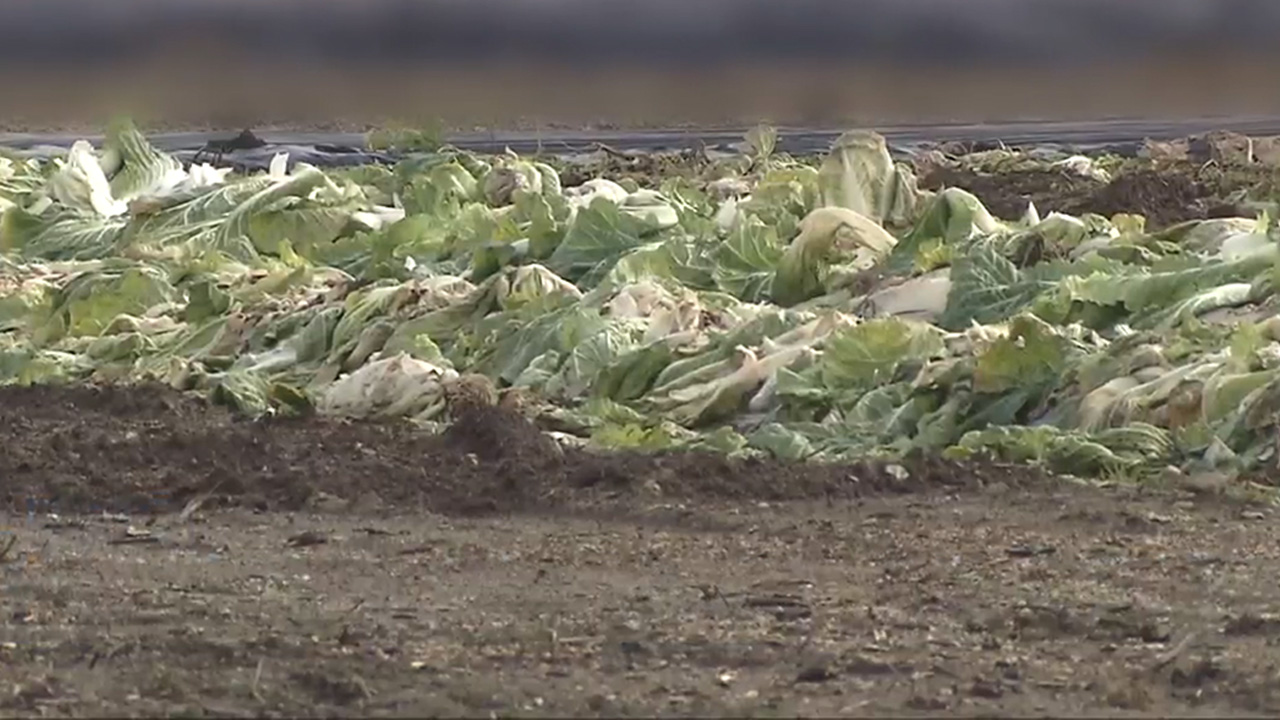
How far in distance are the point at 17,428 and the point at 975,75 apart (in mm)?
3949

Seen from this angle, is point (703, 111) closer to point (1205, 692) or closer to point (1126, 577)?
point (1126, 577)

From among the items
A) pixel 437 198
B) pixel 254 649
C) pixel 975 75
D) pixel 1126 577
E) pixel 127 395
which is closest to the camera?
pixel 254 649

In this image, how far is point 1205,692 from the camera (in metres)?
4.55

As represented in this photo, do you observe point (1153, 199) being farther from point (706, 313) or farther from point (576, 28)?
point (576, 28)

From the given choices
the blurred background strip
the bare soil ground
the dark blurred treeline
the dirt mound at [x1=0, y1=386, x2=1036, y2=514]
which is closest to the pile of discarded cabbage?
the dirt mound at [x1=0, y1=386, x2=1036, y2=514]

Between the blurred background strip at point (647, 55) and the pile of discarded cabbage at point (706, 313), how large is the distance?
2.92 feet

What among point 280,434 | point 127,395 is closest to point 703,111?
point 280,434

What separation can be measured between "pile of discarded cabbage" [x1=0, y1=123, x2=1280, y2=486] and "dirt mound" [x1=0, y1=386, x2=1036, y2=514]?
461 mm

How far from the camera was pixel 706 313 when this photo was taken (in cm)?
977

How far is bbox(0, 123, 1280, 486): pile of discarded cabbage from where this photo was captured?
8.15 m

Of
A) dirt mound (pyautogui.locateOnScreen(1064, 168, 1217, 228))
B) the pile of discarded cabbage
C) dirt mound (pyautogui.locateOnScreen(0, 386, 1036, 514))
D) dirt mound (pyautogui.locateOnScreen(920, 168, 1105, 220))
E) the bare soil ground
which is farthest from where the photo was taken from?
dirt mound (pyautogui.locateOnScreen(920, 168, 1105, 220))

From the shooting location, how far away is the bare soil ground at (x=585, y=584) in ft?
15.0

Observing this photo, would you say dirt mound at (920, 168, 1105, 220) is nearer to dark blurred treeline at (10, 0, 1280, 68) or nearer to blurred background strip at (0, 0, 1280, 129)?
blurred background strip at (0, 0, 1280, 129)

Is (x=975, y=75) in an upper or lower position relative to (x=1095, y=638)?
upper
